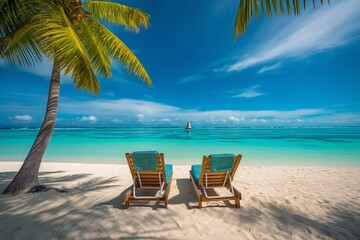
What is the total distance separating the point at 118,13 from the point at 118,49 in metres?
1.13

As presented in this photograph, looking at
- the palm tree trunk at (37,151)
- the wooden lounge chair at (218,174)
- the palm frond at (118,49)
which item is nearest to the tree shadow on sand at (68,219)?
the palm tree trunk at (37,151)

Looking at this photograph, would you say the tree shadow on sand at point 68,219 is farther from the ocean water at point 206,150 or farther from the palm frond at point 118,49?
the ocean water at point 206,150

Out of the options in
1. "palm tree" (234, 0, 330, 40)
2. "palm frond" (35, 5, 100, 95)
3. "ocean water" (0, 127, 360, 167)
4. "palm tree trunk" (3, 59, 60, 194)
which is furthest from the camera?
"ocean water" (0, 127, 360, 167)

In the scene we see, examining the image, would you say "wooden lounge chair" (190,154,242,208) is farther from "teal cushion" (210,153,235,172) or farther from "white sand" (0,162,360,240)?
"white sand" (0,162,360,240)

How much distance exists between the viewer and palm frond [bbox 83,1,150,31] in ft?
17.0

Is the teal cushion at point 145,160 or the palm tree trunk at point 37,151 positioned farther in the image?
the palm tree trunk at point 37,151

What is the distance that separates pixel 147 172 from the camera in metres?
3.81

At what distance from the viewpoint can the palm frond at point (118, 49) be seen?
4980mm

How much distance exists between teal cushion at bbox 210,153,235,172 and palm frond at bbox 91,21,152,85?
3.72 metres

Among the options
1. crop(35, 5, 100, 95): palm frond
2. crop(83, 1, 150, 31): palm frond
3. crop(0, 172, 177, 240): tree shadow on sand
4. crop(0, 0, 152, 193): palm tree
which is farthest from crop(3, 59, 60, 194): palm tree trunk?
crop(83, 1, 150, 31): palm frond

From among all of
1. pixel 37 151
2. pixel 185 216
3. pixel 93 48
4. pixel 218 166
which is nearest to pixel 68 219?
pixel 185 216

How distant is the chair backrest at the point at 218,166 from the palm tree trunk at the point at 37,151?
4.07 metres

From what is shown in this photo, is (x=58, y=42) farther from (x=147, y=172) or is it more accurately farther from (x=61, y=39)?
(x=147, y=172)

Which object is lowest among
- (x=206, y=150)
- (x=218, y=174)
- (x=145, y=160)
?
(x=206, y=150)
